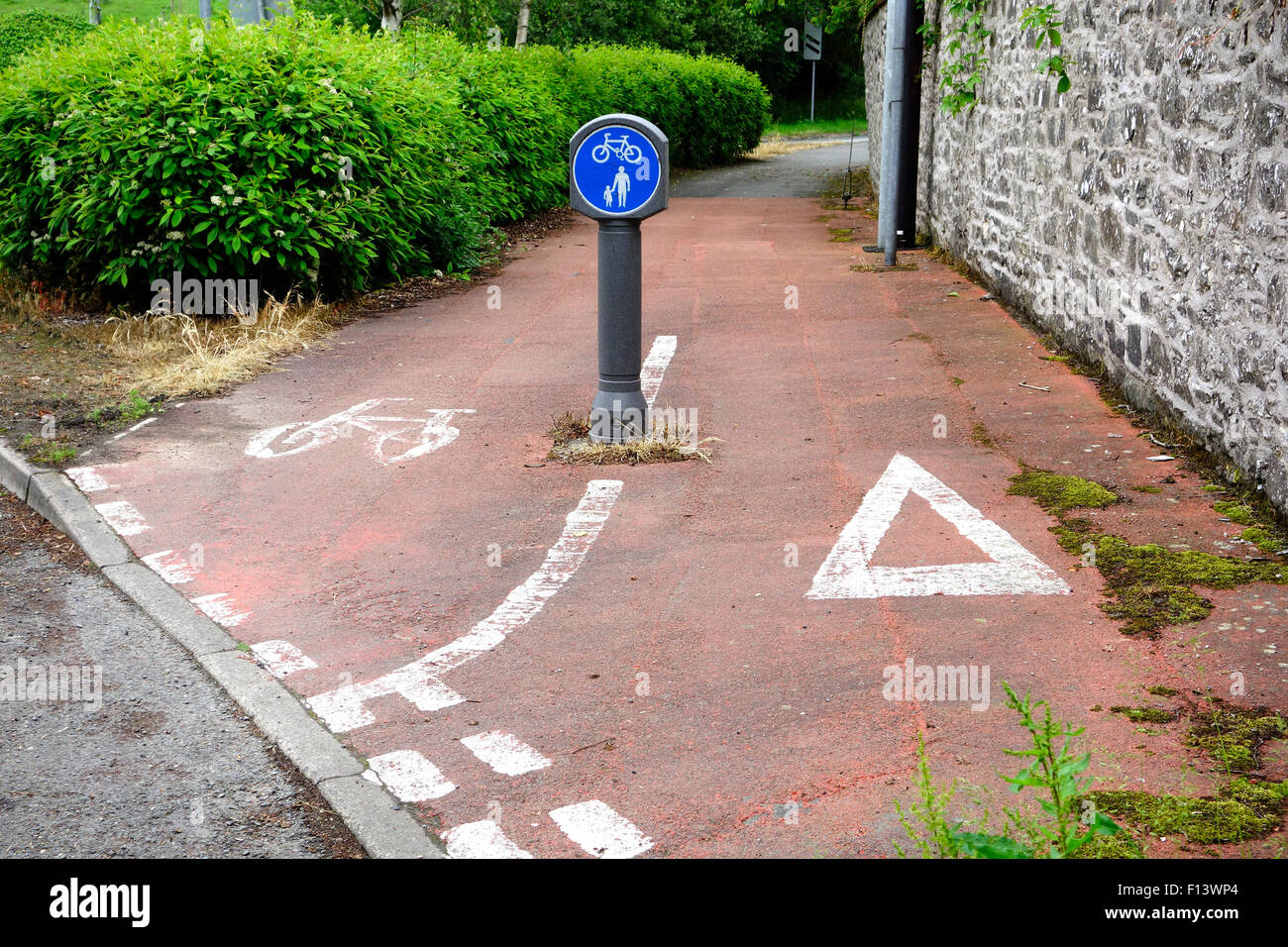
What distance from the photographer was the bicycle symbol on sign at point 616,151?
259 inches

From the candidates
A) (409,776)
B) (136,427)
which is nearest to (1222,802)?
(409,776)

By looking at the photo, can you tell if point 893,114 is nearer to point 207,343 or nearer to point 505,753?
point 207,343

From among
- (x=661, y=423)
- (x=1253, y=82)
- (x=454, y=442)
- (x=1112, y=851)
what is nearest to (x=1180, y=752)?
(x=1112, y=851)

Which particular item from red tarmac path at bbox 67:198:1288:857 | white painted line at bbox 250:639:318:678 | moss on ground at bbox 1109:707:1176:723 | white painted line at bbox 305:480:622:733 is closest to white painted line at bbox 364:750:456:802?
red tarmac path at bbox 67:198:1288:857

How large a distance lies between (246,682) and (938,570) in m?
2.83

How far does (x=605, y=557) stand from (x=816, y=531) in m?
1.00

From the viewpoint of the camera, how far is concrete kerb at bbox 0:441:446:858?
3.60 meters

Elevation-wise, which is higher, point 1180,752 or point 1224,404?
point 1224,404

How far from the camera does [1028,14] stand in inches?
353

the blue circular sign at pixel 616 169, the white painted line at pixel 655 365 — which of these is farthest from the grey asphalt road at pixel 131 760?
the white painted line at pixel 655 365

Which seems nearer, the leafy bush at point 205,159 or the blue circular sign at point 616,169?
the blue circular sign at point 616,169

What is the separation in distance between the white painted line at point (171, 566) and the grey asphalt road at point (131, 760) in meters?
0.24

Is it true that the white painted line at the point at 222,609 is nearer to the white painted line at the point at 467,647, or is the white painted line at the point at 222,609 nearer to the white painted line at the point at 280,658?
the white painted line at the point at 280,658

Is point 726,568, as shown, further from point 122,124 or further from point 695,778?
point 122,124
